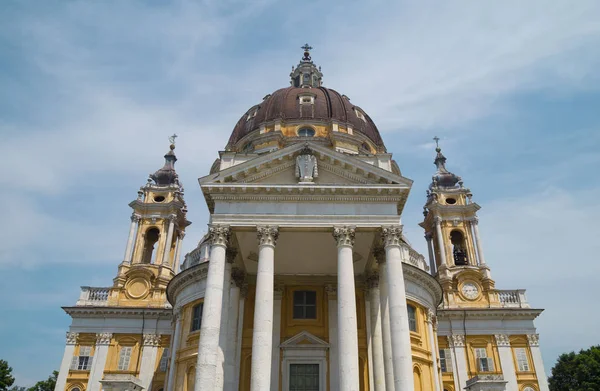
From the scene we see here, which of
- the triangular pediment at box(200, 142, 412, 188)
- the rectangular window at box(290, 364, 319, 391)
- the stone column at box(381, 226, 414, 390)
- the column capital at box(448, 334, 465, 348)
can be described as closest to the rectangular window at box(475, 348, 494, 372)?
the column capital at box(448, 334, 465, 348)

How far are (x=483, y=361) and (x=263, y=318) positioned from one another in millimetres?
23293

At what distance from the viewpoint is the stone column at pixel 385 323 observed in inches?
746

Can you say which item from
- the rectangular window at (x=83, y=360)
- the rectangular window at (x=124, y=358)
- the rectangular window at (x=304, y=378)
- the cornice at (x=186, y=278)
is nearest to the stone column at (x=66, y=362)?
the rectangular window at (x=83, y=360)

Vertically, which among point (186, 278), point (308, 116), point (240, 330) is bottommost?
point (240, 330)

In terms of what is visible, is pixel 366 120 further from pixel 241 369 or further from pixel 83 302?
pixel 83 302

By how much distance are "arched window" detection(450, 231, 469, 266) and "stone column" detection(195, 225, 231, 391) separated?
26.9 metres

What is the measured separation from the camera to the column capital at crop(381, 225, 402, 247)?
19.3 metres

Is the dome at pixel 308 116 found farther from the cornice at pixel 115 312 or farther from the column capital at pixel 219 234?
the column capital at pixel 219 234

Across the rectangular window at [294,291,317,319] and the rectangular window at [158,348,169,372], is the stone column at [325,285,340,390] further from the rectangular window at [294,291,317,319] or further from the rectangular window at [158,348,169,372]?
the rectangular window at [158,348,169,372]

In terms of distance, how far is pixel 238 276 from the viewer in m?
23.2

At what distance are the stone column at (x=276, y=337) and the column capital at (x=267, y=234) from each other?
580cm

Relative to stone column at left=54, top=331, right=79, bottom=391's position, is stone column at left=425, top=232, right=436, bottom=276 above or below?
above

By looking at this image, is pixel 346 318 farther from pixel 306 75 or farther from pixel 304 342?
pixel 306 75

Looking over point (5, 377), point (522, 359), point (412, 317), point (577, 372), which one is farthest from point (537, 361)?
point (5, 377)
